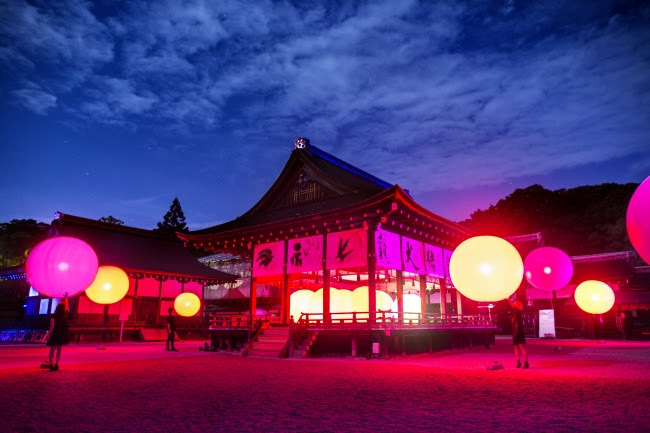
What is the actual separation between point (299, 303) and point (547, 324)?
19.3 metres

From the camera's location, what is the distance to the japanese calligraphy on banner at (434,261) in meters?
19.7

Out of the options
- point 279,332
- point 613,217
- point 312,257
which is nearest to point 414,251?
point 312,257

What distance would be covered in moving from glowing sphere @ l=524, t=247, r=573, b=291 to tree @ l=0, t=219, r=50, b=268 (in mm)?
45253

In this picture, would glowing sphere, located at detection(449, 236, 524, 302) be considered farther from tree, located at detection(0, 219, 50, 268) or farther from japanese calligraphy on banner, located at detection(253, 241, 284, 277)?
tree, located at detection(0, 219, 50, 268)

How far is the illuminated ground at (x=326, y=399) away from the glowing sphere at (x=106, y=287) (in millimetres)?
6129

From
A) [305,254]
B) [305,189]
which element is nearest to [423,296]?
[305,254]

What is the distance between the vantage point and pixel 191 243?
73.0 ft

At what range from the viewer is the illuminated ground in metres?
5.29

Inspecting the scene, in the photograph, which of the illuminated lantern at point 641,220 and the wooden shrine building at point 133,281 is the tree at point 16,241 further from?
the illuminated lantern at point 641,220

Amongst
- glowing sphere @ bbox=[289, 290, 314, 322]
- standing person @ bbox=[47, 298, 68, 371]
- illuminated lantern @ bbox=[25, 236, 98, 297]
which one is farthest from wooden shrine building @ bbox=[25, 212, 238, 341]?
illuminated lantern @ bbox=[25, 236, 98, 297]

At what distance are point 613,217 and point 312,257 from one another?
4367 cm

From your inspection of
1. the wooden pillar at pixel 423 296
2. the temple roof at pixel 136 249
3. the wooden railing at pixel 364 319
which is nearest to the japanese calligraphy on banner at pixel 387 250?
the wooden railing at pixel 364 319

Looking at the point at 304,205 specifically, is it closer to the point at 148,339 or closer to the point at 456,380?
Result: the point at 456,380

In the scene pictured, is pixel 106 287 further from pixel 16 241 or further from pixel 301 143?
pixel 16 241
